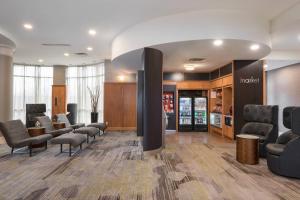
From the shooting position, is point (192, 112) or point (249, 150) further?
point (192, 112)

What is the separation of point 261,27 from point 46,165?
6.19m

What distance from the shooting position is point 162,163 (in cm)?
466

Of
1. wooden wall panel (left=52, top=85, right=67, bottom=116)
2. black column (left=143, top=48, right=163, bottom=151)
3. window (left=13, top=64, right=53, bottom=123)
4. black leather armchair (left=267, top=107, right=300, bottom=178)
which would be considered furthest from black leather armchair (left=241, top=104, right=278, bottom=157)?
window (left=13, top=64, right=53, bottom=123)

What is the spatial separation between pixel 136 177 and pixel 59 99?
30.4 feet

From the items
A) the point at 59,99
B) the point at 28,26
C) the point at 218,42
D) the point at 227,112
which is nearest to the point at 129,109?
the point at 59,99

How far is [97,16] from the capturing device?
5188 millimetres

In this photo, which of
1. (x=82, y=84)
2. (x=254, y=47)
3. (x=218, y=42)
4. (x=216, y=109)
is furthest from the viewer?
(x=82, y=84)

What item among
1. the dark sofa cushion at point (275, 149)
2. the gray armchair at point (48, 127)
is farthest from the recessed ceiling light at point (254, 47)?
the gray armchair at point (48, 127)

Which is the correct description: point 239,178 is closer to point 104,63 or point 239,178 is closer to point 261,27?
point 261,27

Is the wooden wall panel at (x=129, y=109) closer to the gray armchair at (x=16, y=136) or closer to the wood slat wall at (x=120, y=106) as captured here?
the wood slat wall at (x=120, y=106)

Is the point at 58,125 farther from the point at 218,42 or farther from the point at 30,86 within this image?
the point at 218,42

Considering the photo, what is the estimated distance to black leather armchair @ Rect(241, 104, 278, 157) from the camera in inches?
198

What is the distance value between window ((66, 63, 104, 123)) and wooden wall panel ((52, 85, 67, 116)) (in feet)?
0.99

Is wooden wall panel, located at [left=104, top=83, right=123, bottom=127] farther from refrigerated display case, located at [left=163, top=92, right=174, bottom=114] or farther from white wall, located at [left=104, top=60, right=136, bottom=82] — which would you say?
refrigerated display case, located at [left=163, top=92, right=174, bottom=114]
